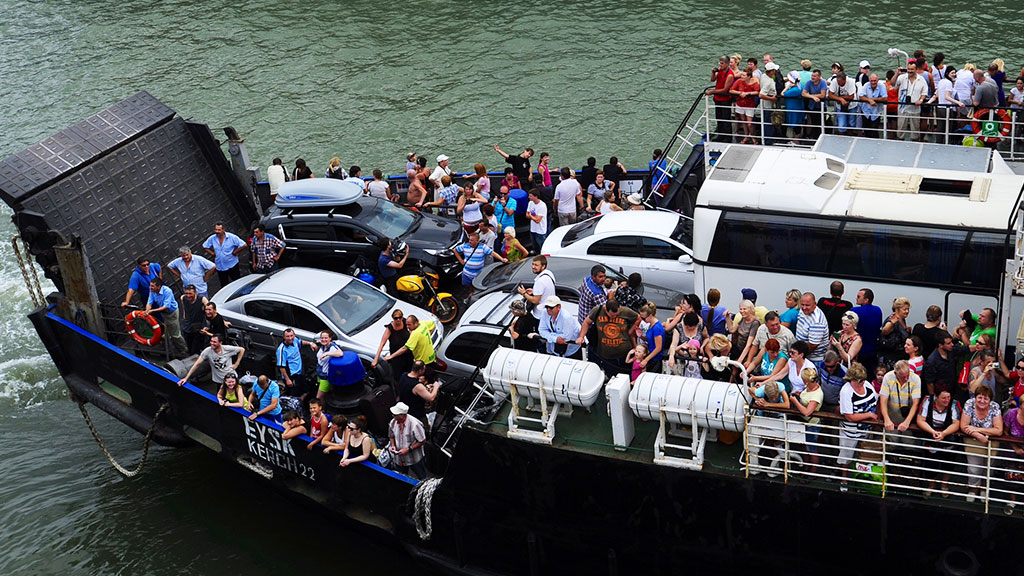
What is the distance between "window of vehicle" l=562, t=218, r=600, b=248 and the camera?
18.2m

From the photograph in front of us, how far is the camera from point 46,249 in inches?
658

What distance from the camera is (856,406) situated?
1150cm

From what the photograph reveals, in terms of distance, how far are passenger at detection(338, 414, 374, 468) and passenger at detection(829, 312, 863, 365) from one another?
218 inches

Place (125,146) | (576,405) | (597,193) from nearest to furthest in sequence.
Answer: (576,405) → (125,146) → (597,193)

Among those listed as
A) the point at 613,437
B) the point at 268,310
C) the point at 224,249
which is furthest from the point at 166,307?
the point at 613,437

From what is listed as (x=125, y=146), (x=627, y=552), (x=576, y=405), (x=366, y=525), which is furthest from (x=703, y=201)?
(x=125, y=146)

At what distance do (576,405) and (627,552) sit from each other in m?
1.71

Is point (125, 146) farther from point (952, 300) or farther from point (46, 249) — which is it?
point (952, 300)

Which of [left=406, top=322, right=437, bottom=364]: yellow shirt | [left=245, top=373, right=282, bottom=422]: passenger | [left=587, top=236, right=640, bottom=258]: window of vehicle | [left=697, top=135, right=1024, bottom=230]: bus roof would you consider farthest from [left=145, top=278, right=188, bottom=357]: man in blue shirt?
[left=697, top=135, right=1024, bottom=230]: bus roof

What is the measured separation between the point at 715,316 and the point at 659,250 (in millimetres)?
3839

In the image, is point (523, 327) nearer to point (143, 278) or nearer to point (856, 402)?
point (856, 402)

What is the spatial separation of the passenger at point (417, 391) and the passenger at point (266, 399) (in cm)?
179

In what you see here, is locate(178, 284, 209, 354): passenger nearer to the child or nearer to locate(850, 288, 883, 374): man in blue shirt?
the child

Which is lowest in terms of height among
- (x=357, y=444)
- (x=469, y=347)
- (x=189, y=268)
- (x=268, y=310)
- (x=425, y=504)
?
(x=425, y=504)
